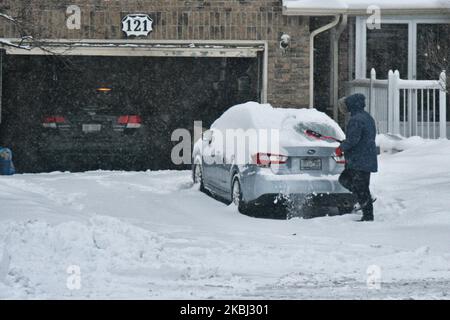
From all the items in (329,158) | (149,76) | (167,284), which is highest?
(149,76)

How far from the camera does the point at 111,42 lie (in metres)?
18.9

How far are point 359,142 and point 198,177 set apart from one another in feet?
13.6

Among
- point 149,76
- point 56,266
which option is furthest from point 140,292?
point 149,76

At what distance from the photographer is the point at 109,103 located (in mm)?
17391

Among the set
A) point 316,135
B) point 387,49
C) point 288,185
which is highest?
point 387,49

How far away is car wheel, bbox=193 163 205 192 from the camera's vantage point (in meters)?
15.2

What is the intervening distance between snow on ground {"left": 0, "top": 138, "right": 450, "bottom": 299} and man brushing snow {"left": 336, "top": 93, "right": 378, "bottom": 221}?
1.25 ft

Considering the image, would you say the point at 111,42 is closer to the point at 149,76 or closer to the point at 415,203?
the point at 149,76

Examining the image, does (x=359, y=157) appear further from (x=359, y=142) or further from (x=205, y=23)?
(x=205, y=23)

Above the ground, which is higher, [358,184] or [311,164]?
[311,164]

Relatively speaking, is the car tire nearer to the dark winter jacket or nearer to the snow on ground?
the snow on ground

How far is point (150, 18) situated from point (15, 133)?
12.3 feet

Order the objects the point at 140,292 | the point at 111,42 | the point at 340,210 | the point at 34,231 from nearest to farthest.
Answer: the point at 140,292 < the point at 34,231 < the point at 340,210 < the point at 111,42

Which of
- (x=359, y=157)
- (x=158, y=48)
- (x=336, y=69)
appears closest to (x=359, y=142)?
(x=359, y=157)
